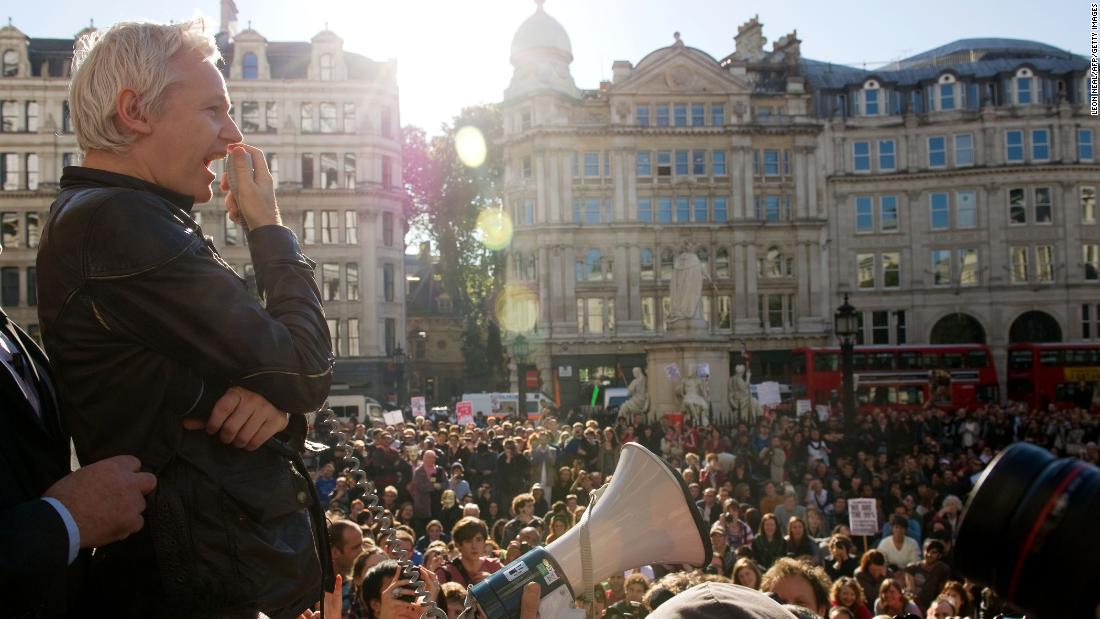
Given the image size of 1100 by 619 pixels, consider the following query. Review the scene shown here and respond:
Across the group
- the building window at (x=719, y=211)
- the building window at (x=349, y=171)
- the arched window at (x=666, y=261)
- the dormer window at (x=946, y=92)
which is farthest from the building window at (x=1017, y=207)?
the building window at (x=349, y=171)

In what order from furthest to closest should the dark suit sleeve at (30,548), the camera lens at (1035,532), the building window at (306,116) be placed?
the building window at (306,116)
the dark suit sleeve at (30,548)
the camera lens at (1035,532)

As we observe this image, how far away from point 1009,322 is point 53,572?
198ft

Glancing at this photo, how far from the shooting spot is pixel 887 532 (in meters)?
12.2

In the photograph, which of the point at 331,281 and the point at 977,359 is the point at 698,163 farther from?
the point at 331,281

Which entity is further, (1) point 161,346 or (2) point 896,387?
(2) point 896,387

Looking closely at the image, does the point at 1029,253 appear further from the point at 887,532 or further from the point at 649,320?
the point at 887,532

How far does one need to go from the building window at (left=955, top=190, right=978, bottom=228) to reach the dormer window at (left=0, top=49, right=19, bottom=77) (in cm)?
5040

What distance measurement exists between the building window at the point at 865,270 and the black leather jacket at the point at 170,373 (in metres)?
59.2

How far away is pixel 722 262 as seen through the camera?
57344 millimetres

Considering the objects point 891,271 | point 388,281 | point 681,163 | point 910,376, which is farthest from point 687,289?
point 891,271

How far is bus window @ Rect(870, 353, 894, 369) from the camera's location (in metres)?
42.6

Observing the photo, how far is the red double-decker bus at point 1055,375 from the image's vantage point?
142 ft

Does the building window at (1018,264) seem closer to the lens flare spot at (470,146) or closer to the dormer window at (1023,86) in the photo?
the dormer window at (1023,86)

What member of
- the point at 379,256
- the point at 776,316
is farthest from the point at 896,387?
the point at 379,256
